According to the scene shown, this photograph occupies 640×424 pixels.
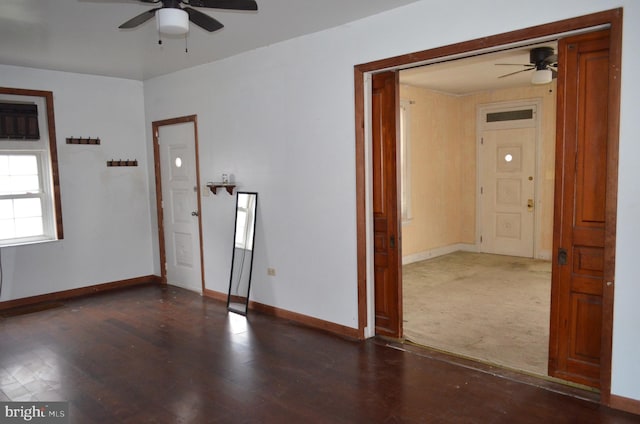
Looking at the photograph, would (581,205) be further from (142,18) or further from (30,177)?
(30,177)

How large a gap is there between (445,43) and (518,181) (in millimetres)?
4877

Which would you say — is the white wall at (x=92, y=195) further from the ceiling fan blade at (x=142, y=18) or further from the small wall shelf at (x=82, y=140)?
the ceiling fan blade at (x=142, y=18)

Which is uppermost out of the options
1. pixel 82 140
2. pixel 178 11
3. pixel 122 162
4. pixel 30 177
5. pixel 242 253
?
pixel 178 11

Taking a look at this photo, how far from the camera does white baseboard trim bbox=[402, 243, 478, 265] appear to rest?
7.29 m

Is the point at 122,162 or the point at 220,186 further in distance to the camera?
the point at 122,162

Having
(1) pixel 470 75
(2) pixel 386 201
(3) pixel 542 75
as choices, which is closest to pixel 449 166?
(1) pixel 470 75

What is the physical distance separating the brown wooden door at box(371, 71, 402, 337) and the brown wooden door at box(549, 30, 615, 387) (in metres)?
1.28

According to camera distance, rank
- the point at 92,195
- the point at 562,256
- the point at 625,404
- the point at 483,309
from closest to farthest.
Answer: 1. the point at 625,404
2. the point at 562,256
3. the point at 483,309
4. the point at 92,195

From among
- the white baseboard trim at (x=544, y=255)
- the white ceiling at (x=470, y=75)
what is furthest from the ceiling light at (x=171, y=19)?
the white baseboard trim at (x=544, y=255)

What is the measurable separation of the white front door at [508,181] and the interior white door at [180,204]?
4.90m

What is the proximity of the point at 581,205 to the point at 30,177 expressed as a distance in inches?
224

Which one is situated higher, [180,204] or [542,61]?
[542,61]

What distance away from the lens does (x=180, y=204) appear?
5949 millimetres

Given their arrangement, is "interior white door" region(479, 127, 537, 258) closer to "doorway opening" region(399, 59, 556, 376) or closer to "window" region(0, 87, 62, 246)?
"doorway opening" region(399, 59, 556, 376)
